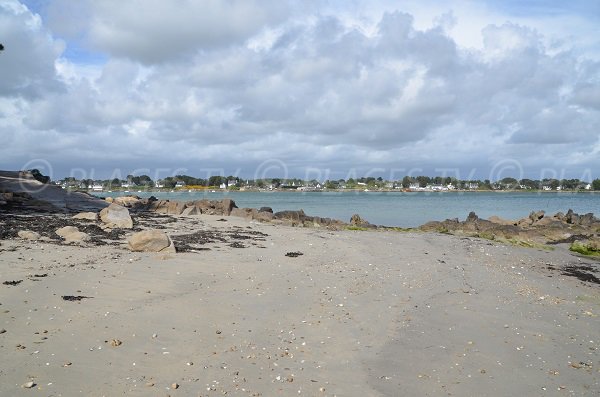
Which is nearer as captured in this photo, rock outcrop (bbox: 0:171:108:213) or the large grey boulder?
the large grey boulder

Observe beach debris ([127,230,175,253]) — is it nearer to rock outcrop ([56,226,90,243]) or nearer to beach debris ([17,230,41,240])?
rock outcrop ([56,226,90,243])

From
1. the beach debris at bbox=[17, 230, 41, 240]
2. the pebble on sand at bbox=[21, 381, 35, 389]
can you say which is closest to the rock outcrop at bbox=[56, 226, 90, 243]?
the beach debris at bbox=[17, 230, 41, 240]

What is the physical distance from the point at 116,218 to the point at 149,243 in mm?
6264

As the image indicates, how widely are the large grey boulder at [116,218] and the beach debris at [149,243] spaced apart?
16.4ft

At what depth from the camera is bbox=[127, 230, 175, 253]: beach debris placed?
486 inches

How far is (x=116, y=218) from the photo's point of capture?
18.0 metres

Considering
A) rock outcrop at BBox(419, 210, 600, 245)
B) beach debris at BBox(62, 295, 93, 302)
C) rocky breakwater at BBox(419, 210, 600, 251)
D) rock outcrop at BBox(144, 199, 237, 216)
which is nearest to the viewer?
beach debris at BBox(62, 295, 93, 302)

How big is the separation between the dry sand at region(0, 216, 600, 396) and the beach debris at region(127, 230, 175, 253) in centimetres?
45

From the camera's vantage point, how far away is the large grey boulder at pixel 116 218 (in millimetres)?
17312

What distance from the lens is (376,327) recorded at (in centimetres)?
800

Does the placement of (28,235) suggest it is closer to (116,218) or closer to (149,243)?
(149,243)

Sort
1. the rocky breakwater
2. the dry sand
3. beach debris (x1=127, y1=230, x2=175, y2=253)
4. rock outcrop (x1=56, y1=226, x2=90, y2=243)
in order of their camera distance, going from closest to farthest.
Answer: the dry sand, beach debris (x1=127, y1=230, x2=175, y2=253), rock outcrop (x1=56, y1=226, x2=90, y2=243), the rocky breakwater

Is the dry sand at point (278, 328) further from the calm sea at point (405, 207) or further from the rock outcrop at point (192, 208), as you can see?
the calm sea at point (405, 207)

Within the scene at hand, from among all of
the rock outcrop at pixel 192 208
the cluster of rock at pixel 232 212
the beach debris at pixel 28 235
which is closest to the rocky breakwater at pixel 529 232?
the cluster of rock at pixel 232 212
